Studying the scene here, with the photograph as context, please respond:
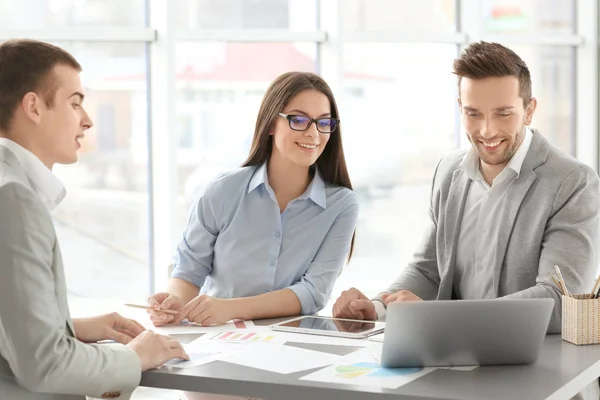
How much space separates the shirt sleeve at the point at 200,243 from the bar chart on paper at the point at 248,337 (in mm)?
593

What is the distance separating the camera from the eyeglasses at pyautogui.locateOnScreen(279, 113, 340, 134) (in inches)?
115

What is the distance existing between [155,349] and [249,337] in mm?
365

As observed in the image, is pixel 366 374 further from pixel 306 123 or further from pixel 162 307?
pixel 306 123

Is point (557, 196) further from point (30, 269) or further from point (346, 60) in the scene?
point (346, 60)

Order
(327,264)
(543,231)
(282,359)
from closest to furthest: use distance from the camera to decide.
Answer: (282,359) < (543,231) < (327,264)

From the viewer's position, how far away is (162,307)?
257 centimetres

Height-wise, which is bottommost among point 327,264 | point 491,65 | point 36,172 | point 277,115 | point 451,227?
point 327,264

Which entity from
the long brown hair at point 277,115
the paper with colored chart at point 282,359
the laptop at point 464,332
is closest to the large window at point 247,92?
the long brown hair at point 277,115

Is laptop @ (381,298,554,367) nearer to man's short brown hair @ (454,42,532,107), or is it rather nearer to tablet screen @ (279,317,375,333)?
tablet screen @ (279,317,375,333)

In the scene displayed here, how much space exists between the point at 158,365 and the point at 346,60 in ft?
12.4

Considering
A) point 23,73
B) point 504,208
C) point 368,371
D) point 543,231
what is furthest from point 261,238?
point 23,73

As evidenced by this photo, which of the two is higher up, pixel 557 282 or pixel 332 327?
pixel 557 282

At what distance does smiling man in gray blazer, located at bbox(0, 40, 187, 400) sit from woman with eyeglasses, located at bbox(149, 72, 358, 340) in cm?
84

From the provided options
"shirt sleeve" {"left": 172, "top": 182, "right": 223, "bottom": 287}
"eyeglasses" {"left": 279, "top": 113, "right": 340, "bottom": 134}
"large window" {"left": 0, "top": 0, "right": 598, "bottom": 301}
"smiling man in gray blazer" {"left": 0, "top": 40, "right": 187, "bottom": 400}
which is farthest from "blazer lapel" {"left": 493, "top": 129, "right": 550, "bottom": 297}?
"large window" {"left": 0, "top": 0, "right": 598, "bottom": 301}
